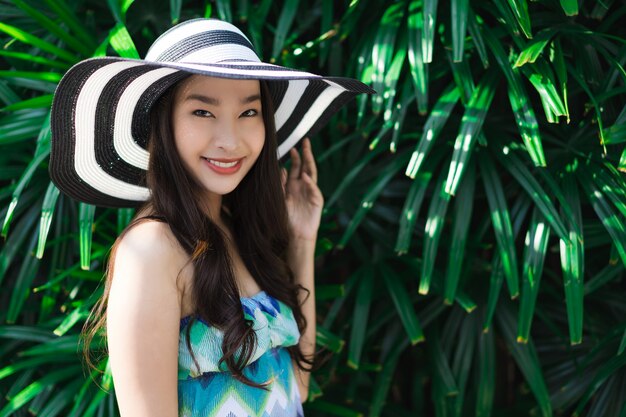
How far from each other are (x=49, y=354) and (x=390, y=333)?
88cm

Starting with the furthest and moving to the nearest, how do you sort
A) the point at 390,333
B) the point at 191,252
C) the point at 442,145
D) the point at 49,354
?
1. the point at 390,333
2. the point at 442,145
3. the point at 49,354
4. the point at 191,252

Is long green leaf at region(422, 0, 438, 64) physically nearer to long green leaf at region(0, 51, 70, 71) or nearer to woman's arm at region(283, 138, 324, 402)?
woman's arm at region(283, 138, 324, 402)

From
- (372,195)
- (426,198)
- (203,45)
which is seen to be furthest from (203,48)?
(426,198)

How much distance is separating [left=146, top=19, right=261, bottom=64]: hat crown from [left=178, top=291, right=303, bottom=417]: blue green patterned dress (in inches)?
16.9

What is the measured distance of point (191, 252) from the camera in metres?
1.26

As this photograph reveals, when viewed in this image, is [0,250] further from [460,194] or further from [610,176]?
[610,176]

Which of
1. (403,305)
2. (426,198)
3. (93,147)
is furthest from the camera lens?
(426,198)

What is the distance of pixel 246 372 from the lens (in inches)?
53.1

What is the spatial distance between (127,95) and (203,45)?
17 cm

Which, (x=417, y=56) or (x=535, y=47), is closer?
(x=535, y=47)

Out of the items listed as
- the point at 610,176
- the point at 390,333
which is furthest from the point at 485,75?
the point at 390,333

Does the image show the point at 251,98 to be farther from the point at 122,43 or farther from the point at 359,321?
the point at 359,321

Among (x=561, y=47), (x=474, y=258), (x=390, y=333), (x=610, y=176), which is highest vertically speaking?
(x=561, y=47)

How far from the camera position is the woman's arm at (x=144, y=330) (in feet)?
3.79
